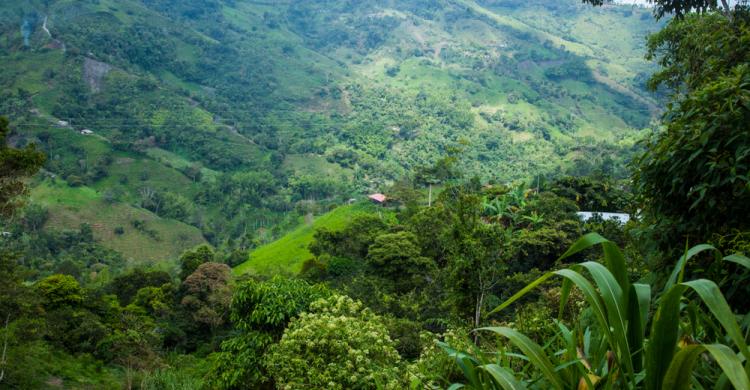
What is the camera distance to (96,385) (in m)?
16.2

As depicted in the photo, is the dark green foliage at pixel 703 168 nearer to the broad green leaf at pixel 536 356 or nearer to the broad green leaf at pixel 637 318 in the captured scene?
the broad green leaf at pixel 637 318

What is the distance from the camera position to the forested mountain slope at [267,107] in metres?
61.1

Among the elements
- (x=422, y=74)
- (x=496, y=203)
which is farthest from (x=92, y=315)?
(x=422, y=74)

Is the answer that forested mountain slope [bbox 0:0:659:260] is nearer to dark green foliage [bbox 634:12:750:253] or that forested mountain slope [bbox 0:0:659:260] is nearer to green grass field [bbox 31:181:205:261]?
green grass field [bbox 31:181:205:261]

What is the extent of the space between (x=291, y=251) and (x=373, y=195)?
10.7 meters

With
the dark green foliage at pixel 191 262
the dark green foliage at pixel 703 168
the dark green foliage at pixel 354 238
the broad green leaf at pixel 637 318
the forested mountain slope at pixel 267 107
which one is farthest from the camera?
the forested mountain slope at pixel 267 107

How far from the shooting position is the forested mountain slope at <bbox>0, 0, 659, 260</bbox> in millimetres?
61094

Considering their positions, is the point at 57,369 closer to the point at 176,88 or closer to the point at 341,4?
the point at 176,88

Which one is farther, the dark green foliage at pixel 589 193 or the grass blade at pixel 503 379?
the dark green foliage at pixel 589 193

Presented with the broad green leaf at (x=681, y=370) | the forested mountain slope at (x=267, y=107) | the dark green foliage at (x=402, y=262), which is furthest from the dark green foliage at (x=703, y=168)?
the forested mountain slope at (x=267, y=107)

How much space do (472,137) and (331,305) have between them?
265 feet

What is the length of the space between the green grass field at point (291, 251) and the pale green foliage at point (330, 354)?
78.1 ft

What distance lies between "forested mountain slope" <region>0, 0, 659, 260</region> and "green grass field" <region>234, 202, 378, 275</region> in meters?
9.42

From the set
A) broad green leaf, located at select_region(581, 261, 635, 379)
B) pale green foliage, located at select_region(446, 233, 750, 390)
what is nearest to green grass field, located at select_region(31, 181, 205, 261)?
pale green foliage, located at select_region(446, 233, 750, 390)
